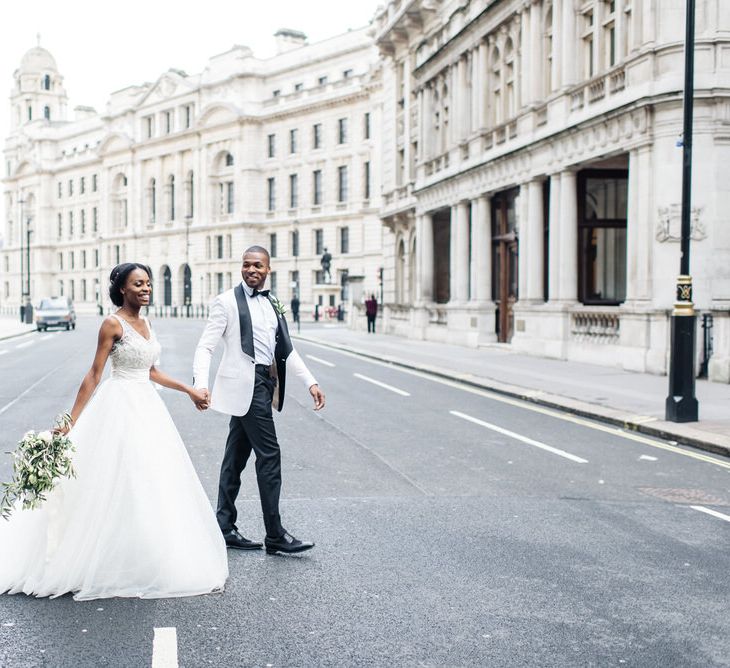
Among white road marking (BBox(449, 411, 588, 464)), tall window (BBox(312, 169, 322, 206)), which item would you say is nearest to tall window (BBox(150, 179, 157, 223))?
tall window (BBox(312, 169, 322, 206))

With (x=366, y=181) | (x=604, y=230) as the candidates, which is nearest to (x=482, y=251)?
(x=604, y=230)

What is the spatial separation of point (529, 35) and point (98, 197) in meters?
96.4

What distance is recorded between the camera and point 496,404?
53.2 ft

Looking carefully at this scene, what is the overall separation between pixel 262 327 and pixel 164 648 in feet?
8.02

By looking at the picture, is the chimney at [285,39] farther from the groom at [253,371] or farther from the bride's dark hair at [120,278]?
the bride's dark hair at [120,278]

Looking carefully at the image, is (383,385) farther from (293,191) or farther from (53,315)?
(293,191)

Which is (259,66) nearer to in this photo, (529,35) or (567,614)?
(529,35)

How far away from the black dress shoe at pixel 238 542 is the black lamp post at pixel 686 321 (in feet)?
26.7

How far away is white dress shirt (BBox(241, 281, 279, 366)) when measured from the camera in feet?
21.1

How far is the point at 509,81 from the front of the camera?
3088 centimetres

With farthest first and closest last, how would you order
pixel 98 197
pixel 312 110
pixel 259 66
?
pixel 98 197 < pixel 259 66 < pixel 312 110

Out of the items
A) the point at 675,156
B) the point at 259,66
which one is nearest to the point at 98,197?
the point at 259,66

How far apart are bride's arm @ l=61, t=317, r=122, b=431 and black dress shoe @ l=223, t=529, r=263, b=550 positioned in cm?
144

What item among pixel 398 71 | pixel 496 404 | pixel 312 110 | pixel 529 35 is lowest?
pixel 496 404
